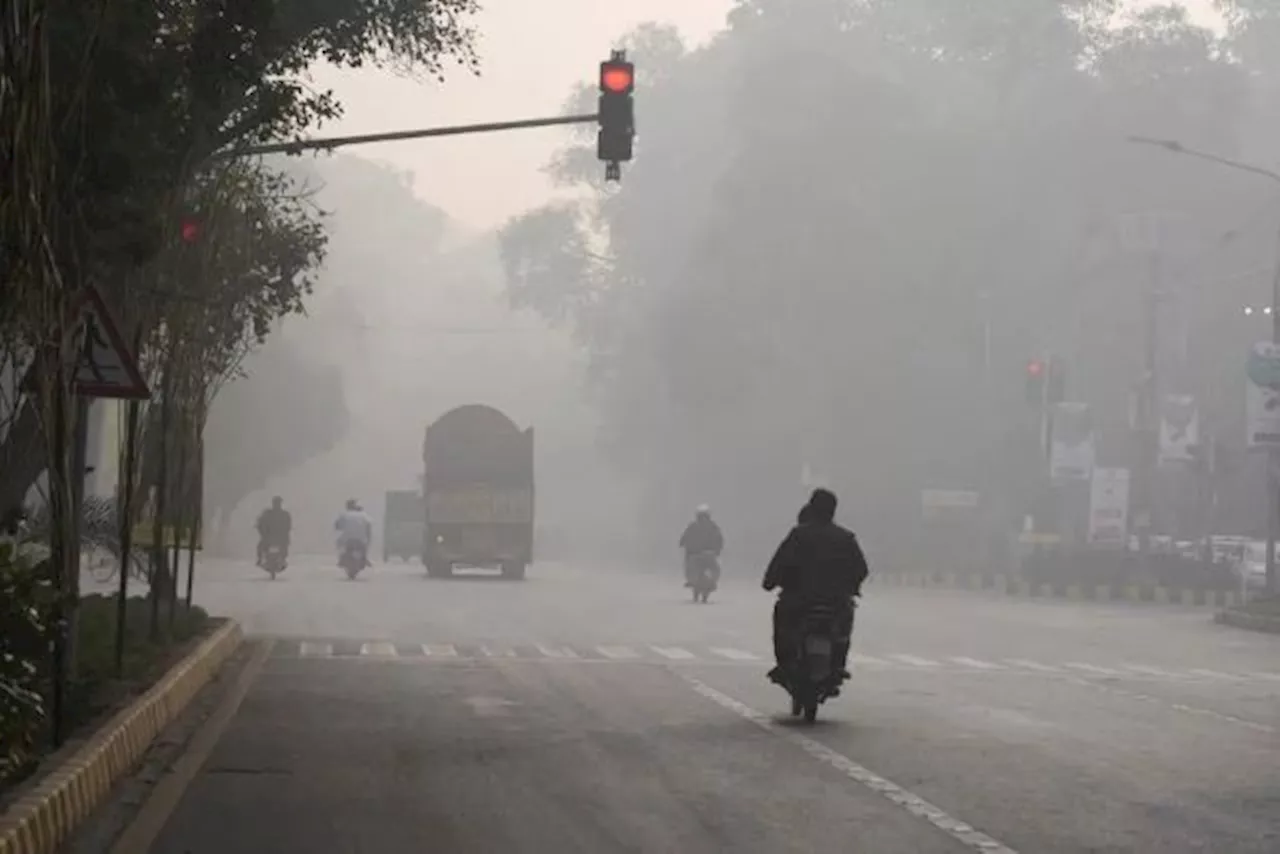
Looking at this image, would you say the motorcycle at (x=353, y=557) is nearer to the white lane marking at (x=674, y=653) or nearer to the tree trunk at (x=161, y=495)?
the white lane marking at (x=674, y=653)

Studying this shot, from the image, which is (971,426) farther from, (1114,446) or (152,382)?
(152,382)

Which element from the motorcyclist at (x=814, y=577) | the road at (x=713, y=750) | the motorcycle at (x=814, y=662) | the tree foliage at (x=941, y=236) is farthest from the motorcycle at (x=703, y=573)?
the motorcycle at (x=814, y=662)

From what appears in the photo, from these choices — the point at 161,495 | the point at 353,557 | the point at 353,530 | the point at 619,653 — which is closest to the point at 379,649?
the point at 619,653

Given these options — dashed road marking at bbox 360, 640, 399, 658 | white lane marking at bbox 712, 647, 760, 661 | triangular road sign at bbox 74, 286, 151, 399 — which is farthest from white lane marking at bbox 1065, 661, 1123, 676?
triangular road sign at bbox 74, 286, 151, 399

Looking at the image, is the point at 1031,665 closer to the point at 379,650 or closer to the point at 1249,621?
the point at 379,650

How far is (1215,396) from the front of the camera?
71.8 m

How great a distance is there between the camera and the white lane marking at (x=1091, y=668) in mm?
25234

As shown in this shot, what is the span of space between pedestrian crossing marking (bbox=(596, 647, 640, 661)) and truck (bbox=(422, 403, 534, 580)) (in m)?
29.8

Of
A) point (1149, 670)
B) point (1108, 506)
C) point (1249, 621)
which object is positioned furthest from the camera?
point (1108, 506)

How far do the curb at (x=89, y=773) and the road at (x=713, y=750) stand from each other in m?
0.41

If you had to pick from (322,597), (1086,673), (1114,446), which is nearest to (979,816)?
(1086,673)

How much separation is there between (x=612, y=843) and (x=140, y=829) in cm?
223

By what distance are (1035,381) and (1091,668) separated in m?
25.5

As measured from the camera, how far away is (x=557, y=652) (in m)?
26.8
